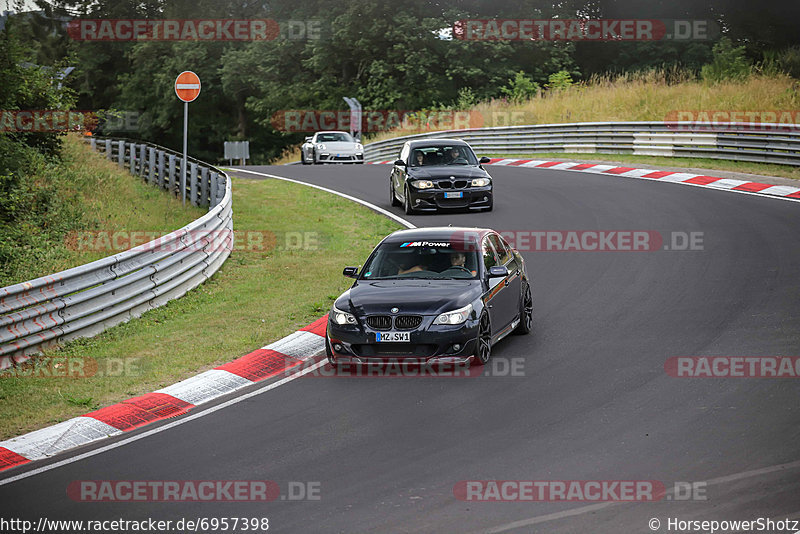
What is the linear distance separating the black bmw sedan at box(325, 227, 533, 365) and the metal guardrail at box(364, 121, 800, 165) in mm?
16036

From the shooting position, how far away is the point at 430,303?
1053 centimetres

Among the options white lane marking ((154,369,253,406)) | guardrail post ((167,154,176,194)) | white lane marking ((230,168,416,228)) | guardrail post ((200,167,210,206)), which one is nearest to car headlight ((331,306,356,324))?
white lane marking ((154,369,253,406))

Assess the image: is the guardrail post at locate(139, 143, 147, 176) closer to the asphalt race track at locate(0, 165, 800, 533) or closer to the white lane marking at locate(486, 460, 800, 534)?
the asphalt race track at locate(0, 165, 800, 533)

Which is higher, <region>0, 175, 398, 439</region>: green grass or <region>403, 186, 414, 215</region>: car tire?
<region>403, 186, 414, 215</region>: car tire

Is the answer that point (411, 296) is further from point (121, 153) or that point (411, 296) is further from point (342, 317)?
point (121, 153)

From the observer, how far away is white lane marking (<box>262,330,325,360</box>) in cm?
1172

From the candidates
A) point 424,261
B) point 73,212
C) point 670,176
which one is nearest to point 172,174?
point 73,212

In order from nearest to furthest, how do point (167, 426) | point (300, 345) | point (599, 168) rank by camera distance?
point (167, 426) < point (300, 345) < point (599, 168)

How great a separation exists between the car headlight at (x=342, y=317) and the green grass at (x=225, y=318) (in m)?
1.56

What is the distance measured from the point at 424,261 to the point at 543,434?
3836mm

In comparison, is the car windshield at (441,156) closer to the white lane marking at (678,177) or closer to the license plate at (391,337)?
the white lane marking at (678,177)

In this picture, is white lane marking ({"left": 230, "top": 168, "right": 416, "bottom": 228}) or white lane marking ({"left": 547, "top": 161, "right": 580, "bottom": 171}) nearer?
white lane marking ({"left": 230, "top": 168, "right": 416, "bottom": 228})

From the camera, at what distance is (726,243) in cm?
1695

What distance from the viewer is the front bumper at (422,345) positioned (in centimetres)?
1034
